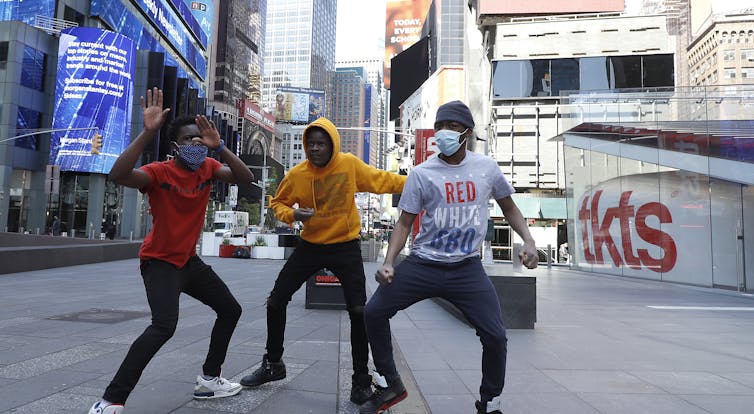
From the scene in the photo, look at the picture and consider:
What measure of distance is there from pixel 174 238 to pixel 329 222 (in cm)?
108

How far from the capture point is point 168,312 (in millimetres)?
3006

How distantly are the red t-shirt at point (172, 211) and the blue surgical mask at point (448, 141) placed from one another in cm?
166

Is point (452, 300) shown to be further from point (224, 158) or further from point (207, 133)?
point (207, 133)

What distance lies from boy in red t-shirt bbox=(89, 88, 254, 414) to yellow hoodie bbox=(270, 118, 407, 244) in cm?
42

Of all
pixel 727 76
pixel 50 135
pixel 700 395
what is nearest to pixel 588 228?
pixel 700 395

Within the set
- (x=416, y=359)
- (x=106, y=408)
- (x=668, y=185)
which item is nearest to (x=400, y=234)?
(x=106, y=408)

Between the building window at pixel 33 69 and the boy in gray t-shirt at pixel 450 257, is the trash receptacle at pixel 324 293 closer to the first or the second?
the boy in gray t-shirt at pixel 450 257

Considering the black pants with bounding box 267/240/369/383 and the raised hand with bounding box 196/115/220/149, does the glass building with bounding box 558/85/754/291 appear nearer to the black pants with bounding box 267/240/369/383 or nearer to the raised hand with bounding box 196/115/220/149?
the black pants with bounding box 267/240/369/383

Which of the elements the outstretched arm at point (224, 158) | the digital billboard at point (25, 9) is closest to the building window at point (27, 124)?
the digital billboard at point (25, 9)

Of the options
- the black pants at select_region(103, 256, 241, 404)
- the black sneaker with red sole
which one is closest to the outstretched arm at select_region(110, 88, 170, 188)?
the black pants at select_region(103, 256, 241, 404)

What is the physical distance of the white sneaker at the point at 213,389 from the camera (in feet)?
11.2

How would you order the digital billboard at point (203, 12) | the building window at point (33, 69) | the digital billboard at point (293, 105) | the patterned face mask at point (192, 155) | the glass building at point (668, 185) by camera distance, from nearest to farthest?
the patterned face mask at point (192, 155)
the glass building at point (668, 185)
the building window at point (33, 69)
the digital billboard at point (203, 12)
the digital billboard at point (293, 105)

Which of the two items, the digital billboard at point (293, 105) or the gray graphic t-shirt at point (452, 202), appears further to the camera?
the digital billboard at point (293, 105)

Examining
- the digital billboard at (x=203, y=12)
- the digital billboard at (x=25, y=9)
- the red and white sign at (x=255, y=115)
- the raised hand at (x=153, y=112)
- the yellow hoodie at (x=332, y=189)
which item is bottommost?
the yellow hoodie at (x=332, y=189)
